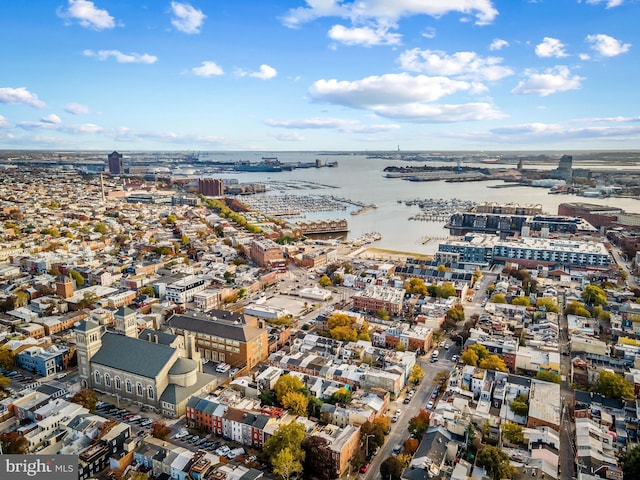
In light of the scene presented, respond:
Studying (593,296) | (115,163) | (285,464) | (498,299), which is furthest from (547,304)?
(115,163)

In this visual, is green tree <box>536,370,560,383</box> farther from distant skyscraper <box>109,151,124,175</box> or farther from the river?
distant skyscraper <box>109,151,124,175</box>

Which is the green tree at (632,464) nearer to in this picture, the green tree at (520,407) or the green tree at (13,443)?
the green tree at (520,407)

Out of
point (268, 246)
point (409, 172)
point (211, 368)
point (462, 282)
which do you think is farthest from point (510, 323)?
point (409, 172)

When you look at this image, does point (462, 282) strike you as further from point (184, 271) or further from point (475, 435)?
point (184, 271)

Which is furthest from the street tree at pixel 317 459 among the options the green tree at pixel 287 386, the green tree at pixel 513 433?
the green tree at pixel 513 433

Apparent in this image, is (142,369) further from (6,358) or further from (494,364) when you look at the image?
(494,364)

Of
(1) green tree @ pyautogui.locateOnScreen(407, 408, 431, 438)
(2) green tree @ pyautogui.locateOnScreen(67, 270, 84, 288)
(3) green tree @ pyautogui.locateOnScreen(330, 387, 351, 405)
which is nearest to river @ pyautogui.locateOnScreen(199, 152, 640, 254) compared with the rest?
(2) green tree @ pyautogui.locateOnScreen(67, 270, 84, 288)
